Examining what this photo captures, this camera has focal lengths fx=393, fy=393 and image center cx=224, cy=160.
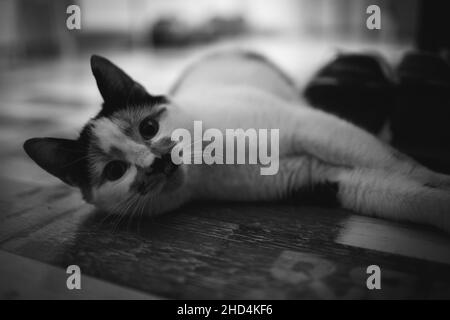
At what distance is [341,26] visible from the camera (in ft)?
18.2

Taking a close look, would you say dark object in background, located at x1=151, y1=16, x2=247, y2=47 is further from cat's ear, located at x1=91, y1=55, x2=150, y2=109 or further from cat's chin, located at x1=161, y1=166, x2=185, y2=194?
cat's chin, located at x1=161, y1=166, x2=185, y2=194

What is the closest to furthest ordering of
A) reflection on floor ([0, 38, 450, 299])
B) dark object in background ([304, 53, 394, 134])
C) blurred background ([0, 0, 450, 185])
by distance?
1. reflection on floor ([0, 38, 450, 299])
2. dark object in background ([304, 53, 394, 134])
3. blurred background ([0, 0, 450, 185])

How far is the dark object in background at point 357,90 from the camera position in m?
1.54

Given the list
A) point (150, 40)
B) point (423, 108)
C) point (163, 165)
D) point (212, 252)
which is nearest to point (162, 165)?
point (163, 165)

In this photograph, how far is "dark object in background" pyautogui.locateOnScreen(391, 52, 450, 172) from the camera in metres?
1.44

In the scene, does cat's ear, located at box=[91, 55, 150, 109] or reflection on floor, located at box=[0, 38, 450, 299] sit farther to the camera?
cat's ear, located at box=[91, 55, 150, 109]

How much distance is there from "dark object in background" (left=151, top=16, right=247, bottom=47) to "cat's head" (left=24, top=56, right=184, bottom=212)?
4.21 m

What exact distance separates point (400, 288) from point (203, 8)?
229 inches

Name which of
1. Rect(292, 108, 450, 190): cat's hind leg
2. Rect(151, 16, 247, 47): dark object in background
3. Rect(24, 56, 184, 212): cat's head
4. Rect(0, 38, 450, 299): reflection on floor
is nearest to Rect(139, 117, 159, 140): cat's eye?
Rect(24, 56, 184, 212): cat's head

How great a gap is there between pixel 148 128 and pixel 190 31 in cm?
452

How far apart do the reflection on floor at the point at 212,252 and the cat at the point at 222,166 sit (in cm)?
5

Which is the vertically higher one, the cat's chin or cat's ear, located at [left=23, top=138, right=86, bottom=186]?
cat's ear, located at [left=23, top=138, right=86, bottom=186]

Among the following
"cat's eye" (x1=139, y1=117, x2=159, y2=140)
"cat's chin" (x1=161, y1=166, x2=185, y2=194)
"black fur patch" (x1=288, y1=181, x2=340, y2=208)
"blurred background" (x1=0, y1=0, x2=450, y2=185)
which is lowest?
"black fur patch" (x1=288, y1=181, x2=340, y2=208)

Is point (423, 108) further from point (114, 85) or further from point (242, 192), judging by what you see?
point (114, 85)
